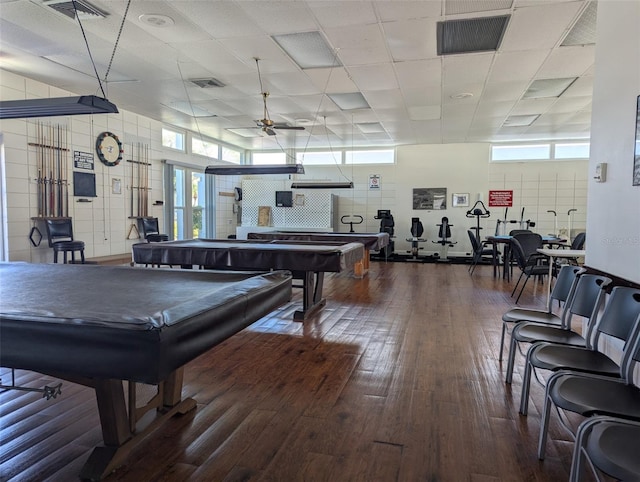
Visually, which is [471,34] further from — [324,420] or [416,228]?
[416,228]

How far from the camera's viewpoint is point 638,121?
2506 millimetres

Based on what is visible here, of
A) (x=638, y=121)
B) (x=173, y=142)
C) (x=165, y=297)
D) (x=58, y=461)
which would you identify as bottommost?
(x=58, y=461)

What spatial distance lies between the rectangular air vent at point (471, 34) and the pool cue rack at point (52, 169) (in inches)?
238

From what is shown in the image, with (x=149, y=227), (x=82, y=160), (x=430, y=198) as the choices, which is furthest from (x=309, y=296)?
(x=430, y=198)

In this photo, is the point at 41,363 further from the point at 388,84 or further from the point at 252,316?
the point at 388,84

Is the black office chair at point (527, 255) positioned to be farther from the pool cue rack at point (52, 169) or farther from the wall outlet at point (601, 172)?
the pool cue rack at point (52, 169)

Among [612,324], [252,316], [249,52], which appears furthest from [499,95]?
[252,316]

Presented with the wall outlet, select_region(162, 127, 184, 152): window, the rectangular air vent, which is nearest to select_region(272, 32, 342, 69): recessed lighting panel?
the rectangular air vent

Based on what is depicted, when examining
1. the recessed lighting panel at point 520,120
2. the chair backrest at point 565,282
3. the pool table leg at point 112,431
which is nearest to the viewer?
the pool table leg at point 112,431

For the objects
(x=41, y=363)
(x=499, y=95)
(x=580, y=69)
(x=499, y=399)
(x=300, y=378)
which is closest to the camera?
(x=41, y=363)

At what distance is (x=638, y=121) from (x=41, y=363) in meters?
3.43

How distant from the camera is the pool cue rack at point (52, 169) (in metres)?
6.28

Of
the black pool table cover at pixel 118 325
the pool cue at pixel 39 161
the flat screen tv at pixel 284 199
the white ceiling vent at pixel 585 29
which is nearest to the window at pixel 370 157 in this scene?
the flat screen tv at pixel 284 199

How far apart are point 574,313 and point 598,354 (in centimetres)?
50
